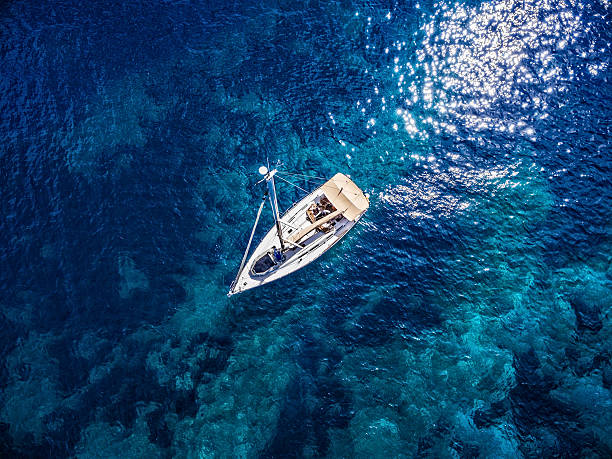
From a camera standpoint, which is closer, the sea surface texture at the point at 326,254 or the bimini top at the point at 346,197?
the sea surface texture at the point at 326,254

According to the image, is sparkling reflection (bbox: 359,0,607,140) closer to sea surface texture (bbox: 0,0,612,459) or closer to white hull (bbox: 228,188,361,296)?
sea surface texture (bbox: 0,0,612,459)

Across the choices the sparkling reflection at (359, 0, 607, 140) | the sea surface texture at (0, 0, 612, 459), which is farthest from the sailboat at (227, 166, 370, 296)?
the sparkling reflection at (359, 0, 607, 140)

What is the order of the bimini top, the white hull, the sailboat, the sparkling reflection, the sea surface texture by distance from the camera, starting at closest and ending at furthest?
the sea surface texture, the white hull, the sailboat, the bimini top, the sparkling reflection

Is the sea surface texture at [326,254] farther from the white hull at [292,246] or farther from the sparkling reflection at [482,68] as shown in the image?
the white hull at [292,246]

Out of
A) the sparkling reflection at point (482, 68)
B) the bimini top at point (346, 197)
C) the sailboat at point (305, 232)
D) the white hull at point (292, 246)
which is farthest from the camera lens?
the sparkling reflection at point (482, 68)

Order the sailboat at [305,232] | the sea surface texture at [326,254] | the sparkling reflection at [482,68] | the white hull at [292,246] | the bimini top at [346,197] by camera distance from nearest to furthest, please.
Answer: the sea surface texture at [326,254], the white hull at [292,246], the sailboat at [305,232], the bimini top at [346,197], the sparkling reflection at [482,68]

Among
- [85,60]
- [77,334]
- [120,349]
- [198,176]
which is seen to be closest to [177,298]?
[120,349]

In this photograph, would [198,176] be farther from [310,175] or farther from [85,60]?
[85,60]

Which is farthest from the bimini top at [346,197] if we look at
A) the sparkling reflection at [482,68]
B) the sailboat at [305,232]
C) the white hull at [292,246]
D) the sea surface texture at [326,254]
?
the sparkling reflection at [482,68]

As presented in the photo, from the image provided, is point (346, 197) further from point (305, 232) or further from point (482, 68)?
point (482, 68)
